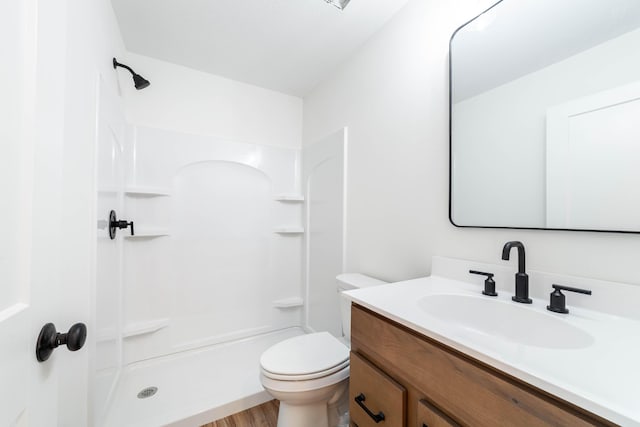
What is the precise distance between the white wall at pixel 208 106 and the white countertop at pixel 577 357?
1.91 meters

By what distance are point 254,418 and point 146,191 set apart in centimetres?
165

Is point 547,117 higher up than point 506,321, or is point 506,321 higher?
point 547,117

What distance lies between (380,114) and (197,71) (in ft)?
5.05

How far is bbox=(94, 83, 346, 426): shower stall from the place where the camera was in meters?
1.51

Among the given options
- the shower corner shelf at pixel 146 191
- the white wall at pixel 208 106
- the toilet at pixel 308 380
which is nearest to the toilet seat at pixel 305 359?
the toilet at pixel 308 380

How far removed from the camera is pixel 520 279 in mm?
870

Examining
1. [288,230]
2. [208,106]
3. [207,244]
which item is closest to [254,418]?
[207,244]

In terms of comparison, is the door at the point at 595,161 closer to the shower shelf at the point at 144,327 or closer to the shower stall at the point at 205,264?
the shower stall at the point at 205,264

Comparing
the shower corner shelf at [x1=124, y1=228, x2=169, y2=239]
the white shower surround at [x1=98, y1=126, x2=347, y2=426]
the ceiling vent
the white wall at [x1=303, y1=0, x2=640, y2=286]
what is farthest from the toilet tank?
the ceiling vent

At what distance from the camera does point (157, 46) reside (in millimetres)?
1768

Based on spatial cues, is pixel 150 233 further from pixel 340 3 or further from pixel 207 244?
pixel 340 3

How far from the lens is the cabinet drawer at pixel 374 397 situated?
0.72 metres

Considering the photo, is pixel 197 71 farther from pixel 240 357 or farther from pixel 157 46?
pixel 240 357

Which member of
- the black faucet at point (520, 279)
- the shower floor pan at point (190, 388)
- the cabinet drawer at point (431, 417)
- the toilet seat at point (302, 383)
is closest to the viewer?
the cabinet drawer at point (431, 417)
